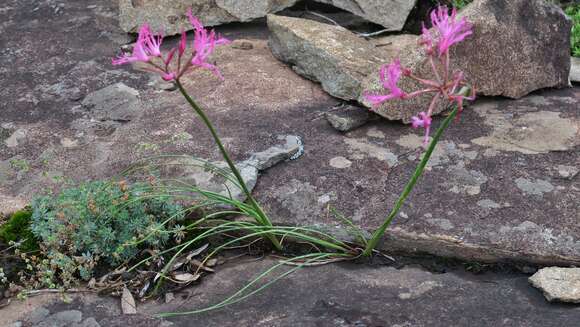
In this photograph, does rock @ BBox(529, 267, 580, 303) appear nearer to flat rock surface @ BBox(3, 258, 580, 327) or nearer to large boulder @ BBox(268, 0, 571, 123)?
flat rock surface @ BBox(3, 258, 580, 327)

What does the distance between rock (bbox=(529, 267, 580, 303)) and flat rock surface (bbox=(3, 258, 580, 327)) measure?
0.10 feet

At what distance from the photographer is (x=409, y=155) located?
10.4 ft

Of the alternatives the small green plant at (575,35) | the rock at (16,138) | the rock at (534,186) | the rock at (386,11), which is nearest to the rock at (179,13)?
the rock at (386,11)

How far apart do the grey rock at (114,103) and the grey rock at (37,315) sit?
1283 mm

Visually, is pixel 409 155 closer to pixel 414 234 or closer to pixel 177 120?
pixel 414 234

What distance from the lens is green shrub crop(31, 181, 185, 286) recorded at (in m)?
2.63

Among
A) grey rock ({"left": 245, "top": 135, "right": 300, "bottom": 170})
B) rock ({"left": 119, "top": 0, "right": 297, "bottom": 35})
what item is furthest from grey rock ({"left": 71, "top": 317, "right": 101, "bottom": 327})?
rock ({"left": 119, "top": 0, "right": 297, "bottom": 35})

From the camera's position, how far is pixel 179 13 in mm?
4480

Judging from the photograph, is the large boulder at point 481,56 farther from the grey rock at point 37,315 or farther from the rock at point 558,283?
the grey rock at point 37,315

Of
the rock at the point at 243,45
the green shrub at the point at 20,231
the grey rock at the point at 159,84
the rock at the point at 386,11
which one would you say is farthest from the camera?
the rock at the point at 386,11

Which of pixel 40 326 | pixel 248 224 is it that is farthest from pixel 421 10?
pixel 40 326

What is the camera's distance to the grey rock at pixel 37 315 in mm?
2453

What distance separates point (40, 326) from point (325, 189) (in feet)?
4.02

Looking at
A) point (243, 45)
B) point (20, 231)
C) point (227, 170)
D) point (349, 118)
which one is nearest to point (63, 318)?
point (20, 231)
